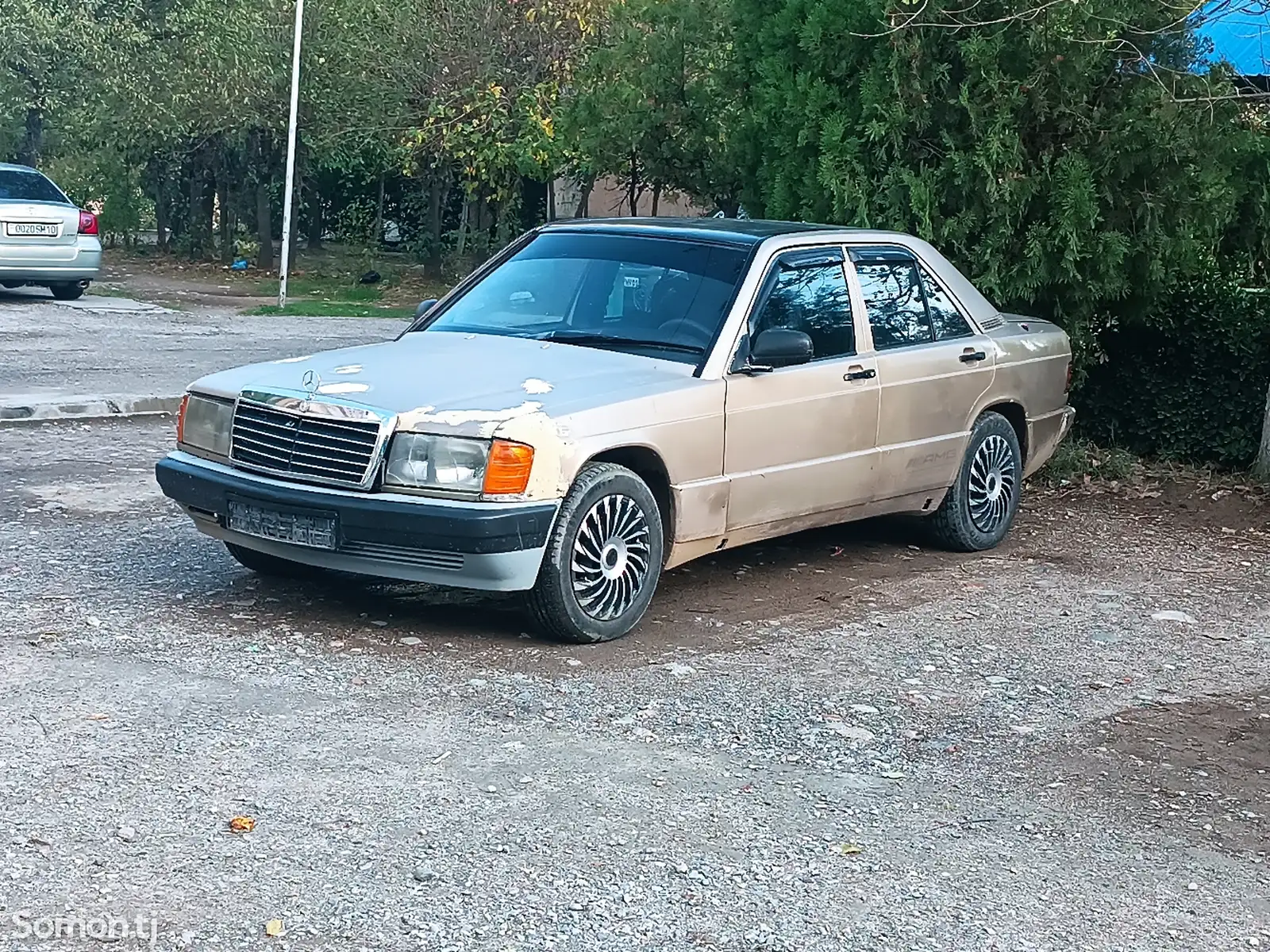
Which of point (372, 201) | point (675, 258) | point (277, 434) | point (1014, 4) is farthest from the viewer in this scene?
point (372, 201)

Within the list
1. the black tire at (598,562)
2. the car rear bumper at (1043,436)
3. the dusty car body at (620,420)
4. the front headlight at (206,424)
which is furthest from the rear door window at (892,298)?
the front headlight at (206,424)

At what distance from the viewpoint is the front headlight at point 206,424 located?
662cm

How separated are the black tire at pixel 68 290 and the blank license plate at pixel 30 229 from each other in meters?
0.93

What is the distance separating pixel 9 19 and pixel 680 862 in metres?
28.5

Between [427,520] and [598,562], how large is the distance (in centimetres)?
76

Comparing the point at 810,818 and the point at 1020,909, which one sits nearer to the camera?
the point at 1020,909

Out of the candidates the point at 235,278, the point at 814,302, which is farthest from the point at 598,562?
the point at 235,278

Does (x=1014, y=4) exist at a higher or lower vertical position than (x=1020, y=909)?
higher

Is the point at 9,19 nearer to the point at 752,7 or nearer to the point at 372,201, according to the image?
the point at 372,201

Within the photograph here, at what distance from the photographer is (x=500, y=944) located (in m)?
3.84

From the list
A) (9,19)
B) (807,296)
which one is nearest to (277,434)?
(807,296)

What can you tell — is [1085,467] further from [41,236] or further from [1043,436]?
[41,236]

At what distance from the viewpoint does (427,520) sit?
6.00 meters

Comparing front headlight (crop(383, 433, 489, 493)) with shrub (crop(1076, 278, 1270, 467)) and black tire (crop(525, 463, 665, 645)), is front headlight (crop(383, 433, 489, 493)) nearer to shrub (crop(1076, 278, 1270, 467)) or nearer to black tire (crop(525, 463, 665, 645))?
black tire (crop(525, 463, 665, 645))
